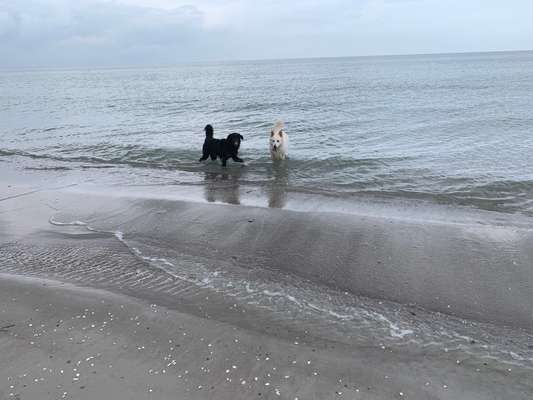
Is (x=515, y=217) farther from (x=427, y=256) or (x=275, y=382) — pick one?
(x=275, y=382)

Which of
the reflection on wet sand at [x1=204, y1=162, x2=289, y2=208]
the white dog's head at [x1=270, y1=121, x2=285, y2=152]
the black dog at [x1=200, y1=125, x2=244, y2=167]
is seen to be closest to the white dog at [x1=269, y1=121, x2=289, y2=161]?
the white dog's head at [x1=270, y1=121, x2=285, y2=152]

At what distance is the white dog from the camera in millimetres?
10773

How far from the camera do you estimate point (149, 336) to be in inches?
136

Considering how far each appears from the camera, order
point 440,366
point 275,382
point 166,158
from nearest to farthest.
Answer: point 275,382 → point 440,366 → point 166,158

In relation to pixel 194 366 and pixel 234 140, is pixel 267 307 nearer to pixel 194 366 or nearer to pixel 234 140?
pixel 194 366

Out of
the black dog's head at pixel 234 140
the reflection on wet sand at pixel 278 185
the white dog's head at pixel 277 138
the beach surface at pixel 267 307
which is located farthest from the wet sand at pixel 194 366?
the white dog's head at pixel 277 138

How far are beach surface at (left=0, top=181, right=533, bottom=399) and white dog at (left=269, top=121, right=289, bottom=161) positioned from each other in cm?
441

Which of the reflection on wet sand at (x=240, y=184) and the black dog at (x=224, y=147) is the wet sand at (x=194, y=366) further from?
the black dog at (x=224, y=147)

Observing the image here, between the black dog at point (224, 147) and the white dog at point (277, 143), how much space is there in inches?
30.7

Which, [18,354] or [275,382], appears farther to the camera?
[18,354]

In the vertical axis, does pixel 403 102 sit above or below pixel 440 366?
above

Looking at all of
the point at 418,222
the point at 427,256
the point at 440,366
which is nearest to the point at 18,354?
the point at 440,366

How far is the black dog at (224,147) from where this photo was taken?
10695 mm

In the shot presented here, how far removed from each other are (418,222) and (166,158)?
8035 millimetres
